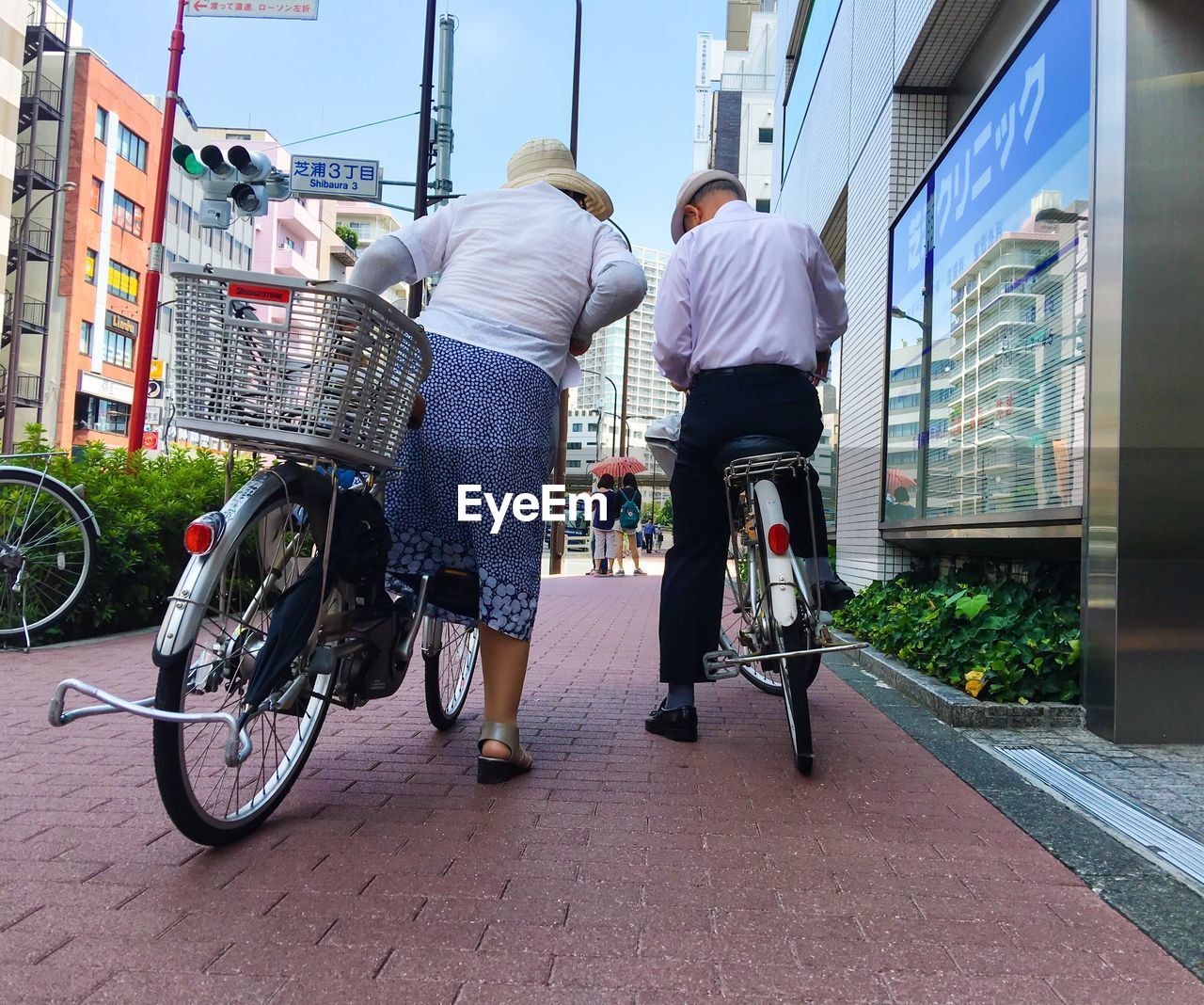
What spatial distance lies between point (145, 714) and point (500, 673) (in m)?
1.18

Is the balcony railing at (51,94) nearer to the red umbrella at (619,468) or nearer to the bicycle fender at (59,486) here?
the red umbrella at (619,468)

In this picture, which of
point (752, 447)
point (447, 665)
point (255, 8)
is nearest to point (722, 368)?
point (752, 447)

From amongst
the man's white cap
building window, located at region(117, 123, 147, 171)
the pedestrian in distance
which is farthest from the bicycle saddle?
building window, located at region(117, 123, 147, 171)

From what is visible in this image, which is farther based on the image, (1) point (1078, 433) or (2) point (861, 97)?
(2) point (861, 97)

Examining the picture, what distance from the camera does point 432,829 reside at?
8.62 feet

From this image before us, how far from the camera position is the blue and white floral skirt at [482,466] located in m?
3.04

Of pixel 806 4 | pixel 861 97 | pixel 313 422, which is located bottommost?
pixel 313 422

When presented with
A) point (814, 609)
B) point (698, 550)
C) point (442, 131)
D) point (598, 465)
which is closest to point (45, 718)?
point (698, 550)

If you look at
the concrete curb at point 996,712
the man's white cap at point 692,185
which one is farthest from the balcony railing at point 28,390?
the concrete curb at point 996,712

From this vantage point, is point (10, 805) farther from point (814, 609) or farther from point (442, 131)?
point (442, 131)

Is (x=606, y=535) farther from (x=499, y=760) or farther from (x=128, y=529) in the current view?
(x=499, y=760)

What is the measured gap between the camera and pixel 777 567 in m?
3.36

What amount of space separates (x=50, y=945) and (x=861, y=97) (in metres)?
9.86

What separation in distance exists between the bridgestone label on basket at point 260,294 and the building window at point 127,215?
4799 cm
